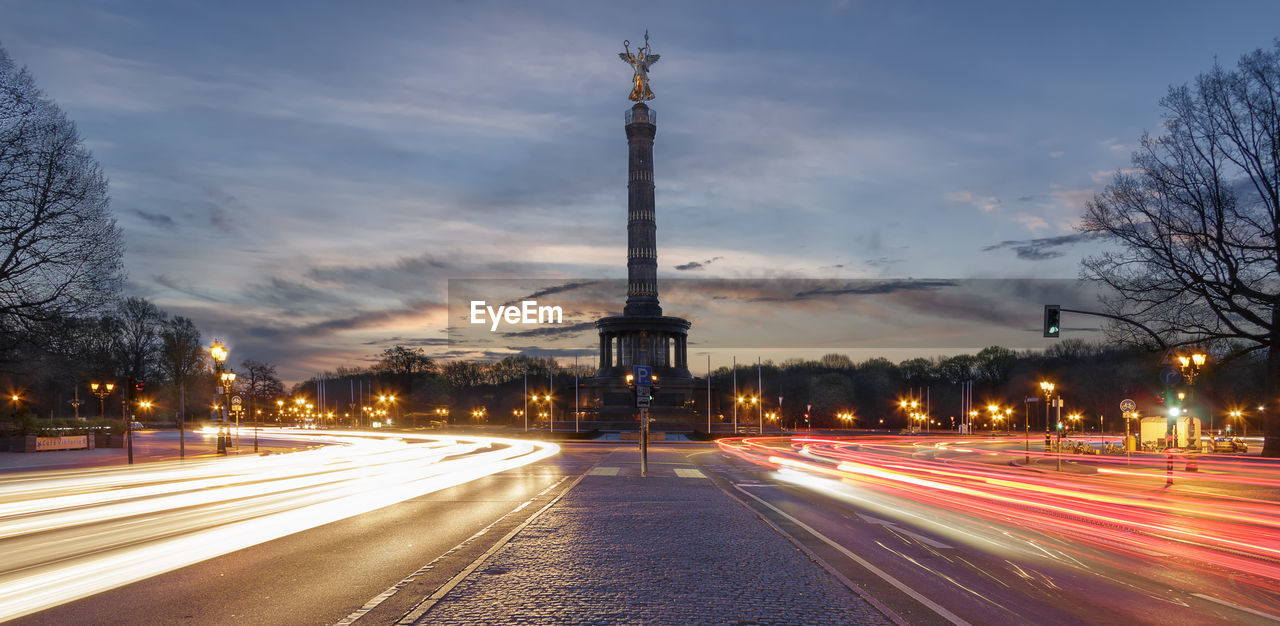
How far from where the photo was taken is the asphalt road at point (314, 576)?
8164mm

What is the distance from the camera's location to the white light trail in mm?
10234

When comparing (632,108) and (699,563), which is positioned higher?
(632,108)

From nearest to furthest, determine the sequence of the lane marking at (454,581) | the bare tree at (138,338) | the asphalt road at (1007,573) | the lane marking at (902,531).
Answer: the lane marking at (454,581), the asphalt road at (1007,573), the lane marking at (902,531), the bare tree at (138,338)

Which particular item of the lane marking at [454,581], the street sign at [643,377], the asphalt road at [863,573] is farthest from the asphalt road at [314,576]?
the street sign at [643,377]

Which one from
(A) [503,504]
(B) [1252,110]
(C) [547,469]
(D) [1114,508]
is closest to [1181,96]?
(B) [1252,110]

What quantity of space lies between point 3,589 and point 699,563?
797 cm

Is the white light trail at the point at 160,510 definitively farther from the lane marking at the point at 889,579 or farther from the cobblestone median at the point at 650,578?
the lane marking at the point at 889,579

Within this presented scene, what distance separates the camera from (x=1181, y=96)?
111 ft

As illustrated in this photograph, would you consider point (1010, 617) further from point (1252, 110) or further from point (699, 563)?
point (1252, 110)

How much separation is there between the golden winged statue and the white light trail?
77807 mm

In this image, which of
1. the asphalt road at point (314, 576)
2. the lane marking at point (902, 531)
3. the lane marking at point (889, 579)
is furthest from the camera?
the lane marking at point (902, 531)

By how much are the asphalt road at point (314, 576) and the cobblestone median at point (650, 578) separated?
710mm

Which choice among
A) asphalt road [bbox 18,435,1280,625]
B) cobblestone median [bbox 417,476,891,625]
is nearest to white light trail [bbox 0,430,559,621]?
asphalt road [bbox 18,435,1280,625]

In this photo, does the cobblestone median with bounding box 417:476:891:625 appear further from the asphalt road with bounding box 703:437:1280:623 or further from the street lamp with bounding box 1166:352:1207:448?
the street lamp with bounding box 1166:352:1207:448
